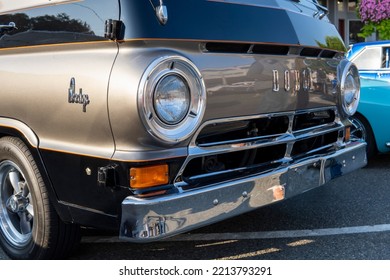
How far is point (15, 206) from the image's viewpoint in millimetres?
3012

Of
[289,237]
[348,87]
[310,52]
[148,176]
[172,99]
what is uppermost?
[310,52]

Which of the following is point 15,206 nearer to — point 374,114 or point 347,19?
point 374,114

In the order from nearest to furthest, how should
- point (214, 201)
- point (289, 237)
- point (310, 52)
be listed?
point (214, 201) < point (310, 52) < point (289, 237)

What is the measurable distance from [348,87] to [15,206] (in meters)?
2.46

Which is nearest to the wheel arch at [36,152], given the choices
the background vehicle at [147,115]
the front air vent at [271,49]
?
the background vehicle at [147,115]

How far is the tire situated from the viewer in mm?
2668

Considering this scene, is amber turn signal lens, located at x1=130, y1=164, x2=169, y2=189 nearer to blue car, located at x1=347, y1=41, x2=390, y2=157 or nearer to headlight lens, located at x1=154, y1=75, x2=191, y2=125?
headlight lens, located at x1=154, y1=75, x2=191, y2=125

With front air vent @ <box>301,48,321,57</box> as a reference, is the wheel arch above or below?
below

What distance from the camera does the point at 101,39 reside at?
231 centimetres

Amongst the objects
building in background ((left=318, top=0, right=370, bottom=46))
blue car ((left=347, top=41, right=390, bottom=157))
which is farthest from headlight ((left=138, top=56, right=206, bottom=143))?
building in background ((left=318, top=0, right=370, bottom=46))

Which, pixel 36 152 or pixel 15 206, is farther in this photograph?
pixel 15 206

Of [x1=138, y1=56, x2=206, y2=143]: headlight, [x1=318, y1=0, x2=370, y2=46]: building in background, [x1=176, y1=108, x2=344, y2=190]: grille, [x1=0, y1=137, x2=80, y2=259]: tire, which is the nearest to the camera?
[x1=138, y1=56, x2=206, y2=143]: headlight

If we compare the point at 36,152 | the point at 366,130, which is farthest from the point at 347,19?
the point at 36,152
